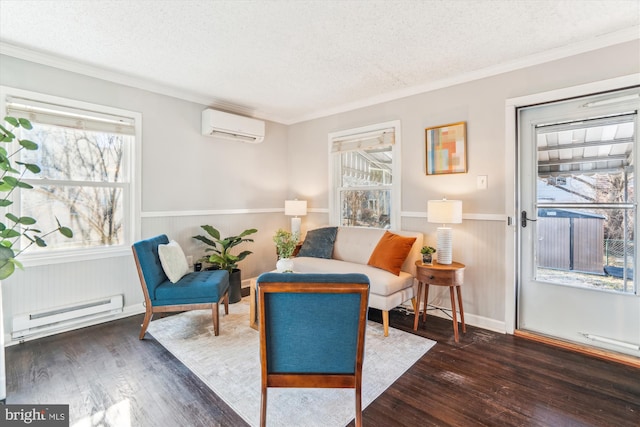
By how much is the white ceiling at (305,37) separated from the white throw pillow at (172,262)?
1.75 m

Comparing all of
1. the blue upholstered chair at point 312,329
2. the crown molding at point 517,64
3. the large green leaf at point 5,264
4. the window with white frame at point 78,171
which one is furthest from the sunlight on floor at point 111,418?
the crown molding at point 517,64

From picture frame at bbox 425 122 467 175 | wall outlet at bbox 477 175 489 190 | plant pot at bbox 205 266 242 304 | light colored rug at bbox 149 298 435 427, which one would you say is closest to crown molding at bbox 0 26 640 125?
picture frame at bbox 425 122 467 175

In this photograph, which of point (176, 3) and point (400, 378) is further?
point (400, 378)

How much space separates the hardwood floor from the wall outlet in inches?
56.4

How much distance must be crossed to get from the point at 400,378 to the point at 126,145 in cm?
346

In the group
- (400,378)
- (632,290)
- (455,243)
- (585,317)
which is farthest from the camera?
(455,243)

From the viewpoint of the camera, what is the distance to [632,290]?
231 centimetres

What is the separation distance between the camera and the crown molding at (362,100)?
233cm

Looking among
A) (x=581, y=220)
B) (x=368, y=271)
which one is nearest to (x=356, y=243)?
(x=368, y=271)

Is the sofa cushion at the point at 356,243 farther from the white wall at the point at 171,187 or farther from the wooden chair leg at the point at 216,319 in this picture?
the wooden chair leg at the point at 216,319

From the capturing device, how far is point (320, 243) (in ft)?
12.3

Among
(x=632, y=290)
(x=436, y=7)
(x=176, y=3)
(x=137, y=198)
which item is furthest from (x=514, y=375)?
(x=137, y=198)

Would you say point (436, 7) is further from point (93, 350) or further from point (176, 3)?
point (93, 350)

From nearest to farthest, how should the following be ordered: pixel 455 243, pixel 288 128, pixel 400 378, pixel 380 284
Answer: pixel 400 378 → pixel 380 284 → pixel 455 243 → pixel 288 128
